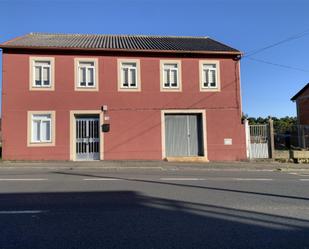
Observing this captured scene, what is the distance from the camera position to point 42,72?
19.0m

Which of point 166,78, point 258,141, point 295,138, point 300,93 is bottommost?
point 258,141

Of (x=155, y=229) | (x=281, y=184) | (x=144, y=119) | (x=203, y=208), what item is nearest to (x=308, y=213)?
(x=203, y=208)

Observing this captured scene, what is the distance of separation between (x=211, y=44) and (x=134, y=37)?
5.34m

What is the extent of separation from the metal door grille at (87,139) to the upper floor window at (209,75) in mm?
6704

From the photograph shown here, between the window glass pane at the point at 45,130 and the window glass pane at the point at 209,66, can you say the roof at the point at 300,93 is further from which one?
the window glass pane at the point at 45,130

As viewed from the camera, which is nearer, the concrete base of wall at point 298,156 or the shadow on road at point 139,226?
the shadow on road at point 139,226

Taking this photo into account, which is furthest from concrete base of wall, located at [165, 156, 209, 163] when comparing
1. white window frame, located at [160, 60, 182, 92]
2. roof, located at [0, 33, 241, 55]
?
roof, located at [0, 33, 241, 55]

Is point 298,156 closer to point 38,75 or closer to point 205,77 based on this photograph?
point 205,77

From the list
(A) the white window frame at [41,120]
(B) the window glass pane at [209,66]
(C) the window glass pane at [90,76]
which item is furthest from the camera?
(B) the window glass pane at [209,66]

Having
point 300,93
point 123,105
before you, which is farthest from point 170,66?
point 300,93

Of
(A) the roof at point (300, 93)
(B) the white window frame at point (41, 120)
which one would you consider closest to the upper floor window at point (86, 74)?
(B) the white window frame at point (41, 120)

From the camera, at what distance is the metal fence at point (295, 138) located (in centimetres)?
2205

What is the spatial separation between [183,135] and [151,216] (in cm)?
1397

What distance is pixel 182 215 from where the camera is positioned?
20.8ft
